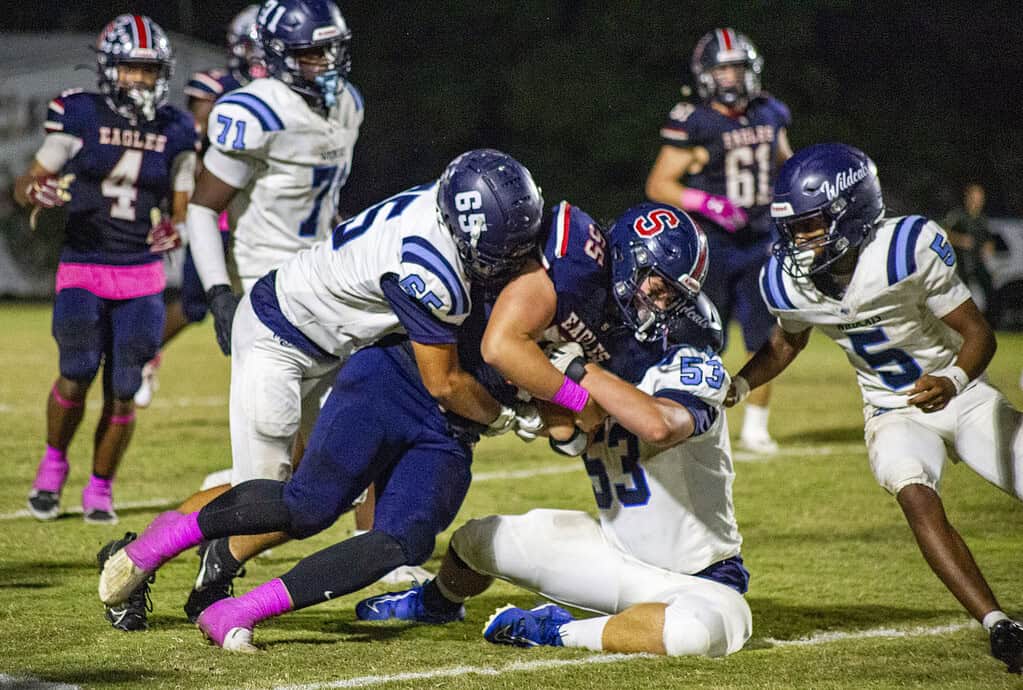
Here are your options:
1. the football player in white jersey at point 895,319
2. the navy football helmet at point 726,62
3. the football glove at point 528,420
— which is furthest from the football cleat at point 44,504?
the navy football helmet at point 726,62

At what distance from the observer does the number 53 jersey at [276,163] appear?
4.66 m

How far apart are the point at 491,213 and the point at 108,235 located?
2585 mm

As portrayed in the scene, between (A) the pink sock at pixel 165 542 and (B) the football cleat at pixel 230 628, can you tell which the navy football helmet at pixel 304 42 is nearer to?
(A) the pink sock at pixel 165 542

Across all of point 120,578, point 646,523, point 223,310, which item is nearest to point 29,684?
point 120,578

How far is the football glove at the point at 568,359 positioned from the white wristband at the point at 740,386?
563 mm

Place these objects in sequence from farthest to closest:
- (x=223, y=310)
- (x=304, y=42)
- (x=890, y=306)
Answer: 1. (x=304, y=42)
2. (x=223, y=310)
3. (x=890, y=306)

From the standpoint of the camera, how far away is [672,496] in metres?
3.82

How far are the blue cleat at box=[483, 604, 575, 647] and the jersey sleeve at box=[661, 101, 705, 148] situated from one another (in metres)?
3.95

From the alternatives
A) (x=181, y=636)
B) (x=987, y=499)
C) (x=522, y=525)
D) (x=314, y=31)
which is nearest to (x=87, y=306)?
(x=314, y=31)

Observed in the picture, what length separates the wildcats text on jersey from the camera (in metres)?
5.64

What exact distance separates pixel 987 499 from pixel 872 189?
2731 mm

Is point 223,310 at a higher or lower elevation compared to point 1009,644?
higher

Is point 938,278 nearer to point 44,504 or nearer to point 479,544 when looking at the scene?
point 479,544

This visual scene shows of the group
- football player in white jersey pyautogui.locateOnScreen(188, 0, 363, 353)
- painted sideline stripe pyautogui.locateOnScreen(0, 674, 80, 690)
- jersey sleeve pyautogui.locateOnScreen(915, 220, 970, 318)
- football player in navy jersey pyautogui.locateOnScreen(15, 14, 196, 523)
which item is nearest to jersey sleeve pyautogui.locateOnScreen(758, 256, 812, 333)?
jersey sleeve pyautogui.locateOnScreen(915, 220, 970, 318)
